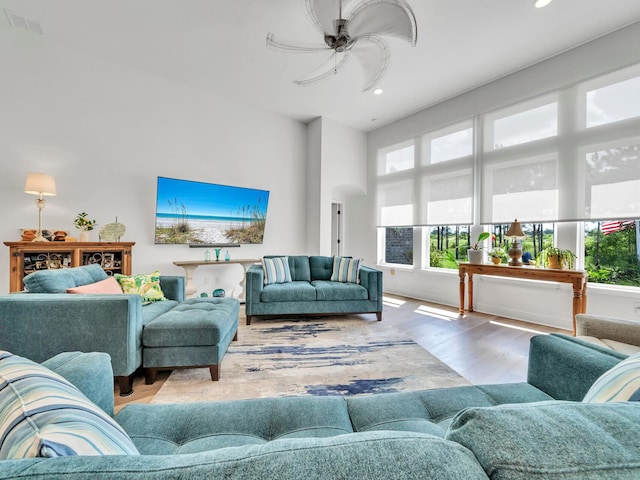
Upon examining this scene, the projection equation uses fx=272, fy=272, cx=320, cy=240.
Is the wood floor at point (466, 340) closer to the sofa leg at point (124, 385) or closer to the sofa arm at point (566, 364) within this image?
the sofa leg at point (124, 385)

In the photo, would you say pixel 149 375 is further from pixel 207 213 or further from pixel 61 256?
pixel 207 213

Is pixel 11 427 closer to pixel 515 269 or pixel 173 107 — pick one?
pixel 515 269

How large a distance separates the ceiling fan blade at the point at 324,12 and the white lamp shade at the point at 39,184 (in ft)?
10.5

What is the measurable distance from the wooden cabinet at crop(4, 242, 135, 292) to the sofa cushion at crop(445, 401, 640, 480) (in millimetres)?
3960

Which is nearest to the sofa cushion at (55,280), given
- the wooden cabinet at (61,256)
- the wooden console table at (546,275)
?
the wooden cabinet at (61,256)

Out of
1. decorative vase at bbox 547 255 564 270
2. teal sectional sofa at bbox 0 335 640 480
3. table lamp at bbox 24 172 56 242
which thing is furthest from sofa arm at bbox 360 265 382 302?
table lamp at bbox 24 172 56 242

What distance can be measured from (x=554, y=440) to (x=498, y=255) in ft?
13.3

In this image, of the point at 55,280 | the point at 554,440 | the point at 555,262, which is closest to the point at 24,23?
the point at 55,280

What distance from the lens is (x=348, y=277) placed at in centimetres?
394

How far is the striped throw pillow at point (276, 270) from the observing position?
3812 mm

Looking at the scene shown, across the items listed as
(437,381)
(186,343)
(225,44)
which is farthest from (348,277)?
(225,44)

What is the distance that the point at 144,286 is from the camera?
2656 millimetres

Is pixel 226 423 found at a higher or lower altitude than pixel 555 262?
lower

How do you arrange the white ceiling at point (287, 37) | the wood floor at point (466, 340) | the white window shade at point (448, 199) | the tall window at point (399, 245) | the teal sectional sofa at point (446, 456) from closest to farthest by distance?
the teal sectional sofa at point (446, 456) < the wood floor at point (466, 340) < the white ceiling at point (287, 37) < the white window shade at point (448, 199) < the tall window at point (399, 245)
